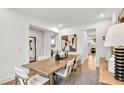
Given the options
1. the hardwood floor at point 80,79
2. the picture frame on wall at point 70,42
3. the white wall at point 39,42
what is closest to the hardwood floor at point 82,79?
the hardwood floor at point 80,79

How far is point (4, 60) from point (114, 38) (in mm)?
2844

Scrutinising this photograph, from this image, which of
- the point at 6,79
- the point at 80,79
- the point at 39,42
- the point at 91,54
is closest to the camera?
the point at 6,79

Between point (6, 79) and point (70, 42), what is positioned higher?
point (70, 42)

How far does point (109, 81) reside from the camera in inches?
37.8

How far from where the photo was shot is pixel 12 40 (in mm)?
2820

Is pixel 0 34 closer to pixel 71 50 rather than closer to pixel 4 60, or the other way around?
pixel 4 60

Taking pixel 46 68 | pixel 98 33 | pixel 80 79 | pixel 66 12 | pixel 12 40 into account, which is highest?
pixel 66 12

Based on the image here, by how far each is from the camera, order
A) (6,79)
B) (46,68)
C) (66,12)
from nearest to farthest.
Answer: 1. (46,68)
2. (6,79)
3. (66,12)

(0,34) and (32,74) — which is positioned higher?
(0,34)

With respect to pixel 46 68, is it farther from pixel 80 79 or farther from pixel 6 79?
pixel 6 79

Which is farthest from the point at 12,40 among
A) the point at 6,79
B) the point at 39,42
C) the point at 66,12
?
the point at 39,42
